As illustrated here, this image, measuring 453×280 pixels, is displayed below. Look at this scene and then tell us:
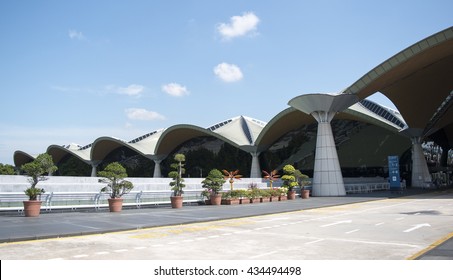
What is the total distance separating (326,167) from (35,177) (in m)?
28.1

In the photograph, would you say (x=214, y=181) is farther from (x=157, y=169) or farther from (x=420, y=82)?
(x=157, y=169)

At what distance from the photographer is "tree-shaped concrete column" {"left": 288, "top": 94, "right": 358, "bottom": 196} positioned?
38094 mm

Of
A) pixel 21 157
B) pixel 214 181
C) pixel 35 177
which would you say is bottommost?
pixel 214 181

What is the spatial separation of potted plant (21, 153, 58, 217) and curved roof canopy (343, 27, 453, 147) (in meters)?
30.6

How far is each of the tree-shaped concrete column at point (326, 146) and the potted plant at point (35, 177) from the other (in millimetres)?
27069

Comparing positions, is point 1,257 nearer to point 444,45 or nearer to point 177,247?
point 177,247

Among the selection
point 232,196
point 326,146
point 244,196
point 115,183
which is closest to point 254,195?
point 244,196

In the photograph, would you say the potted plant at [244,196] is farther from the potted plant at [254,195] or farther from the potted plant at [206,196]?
the potted plant at [206,196]

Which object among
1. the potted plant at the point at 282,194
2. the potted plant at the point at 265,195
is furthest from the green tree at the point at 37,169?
the potted plant at the point at 282,194

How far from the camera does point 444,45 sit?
3544cm

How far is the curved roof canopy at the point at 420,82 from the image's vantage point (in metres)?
35.7

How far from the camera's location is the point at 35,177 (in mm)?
17844
